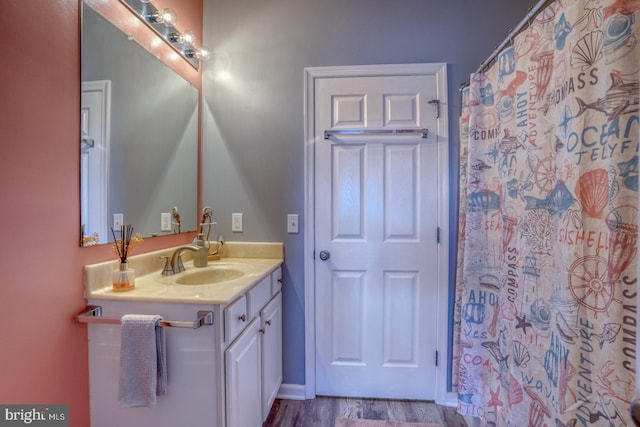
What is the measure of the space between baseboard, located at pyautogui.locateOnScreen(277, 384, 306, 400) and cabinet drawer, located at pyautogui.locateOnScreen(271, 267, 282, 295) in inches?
26.4

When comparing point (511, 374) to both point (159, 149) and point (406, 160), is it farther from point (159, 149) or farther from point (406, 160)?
point (159, 149)

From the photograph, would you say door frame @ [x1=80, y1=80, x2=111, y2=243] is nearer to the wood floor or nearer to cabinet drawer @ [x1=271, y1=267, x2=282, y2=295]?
cabinet drawer @ [x1=271, y1=267, x2=282, y2=295]

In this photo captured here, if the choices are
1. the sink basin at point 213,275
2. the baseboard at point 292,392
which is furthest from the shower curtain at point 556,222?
the sink basin at point 213,275

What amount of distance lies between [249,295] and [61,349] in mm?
675

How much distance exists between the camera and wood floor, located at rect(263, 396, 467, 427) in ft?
5.53

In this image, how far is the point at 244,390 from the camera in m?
1.26

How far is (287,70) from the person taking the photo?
74.2 inches

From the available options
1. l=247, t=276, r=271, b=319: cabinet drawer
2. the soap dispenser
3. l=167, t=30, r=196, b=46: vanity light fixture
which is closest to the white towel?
l=247, t=276, r=271, b=319: cabinet drawer

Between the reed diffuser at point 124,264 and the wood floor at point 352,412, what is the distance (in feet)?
3.70

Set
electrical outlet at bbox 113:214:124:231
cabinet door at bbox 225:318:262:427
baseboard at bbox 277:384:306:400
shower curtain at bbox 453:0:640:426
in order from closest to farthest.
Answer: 1. shower curtain at bbox 453:0:640:426
2. cabinet door at bbox 225:318:262:427
3. electrical outlet at bbox 113:214:124:231
4. baseboard at bbox 277:384:306:400

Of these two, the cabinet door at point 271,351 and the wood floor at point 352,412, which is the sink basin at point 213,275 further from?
the wood floor at point 352,412

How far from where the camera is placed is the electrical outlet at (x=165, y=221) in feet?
5.24

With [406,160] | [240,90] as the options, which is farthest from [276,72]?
[406,160]

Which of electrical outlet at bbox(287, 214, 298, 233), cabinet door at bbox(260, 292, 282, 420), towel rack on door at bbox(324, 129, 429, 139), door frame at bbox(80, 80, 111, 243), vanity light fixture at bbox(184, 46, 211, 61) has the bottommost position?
cabinet door at bbox(260, 292, 282, 420)
